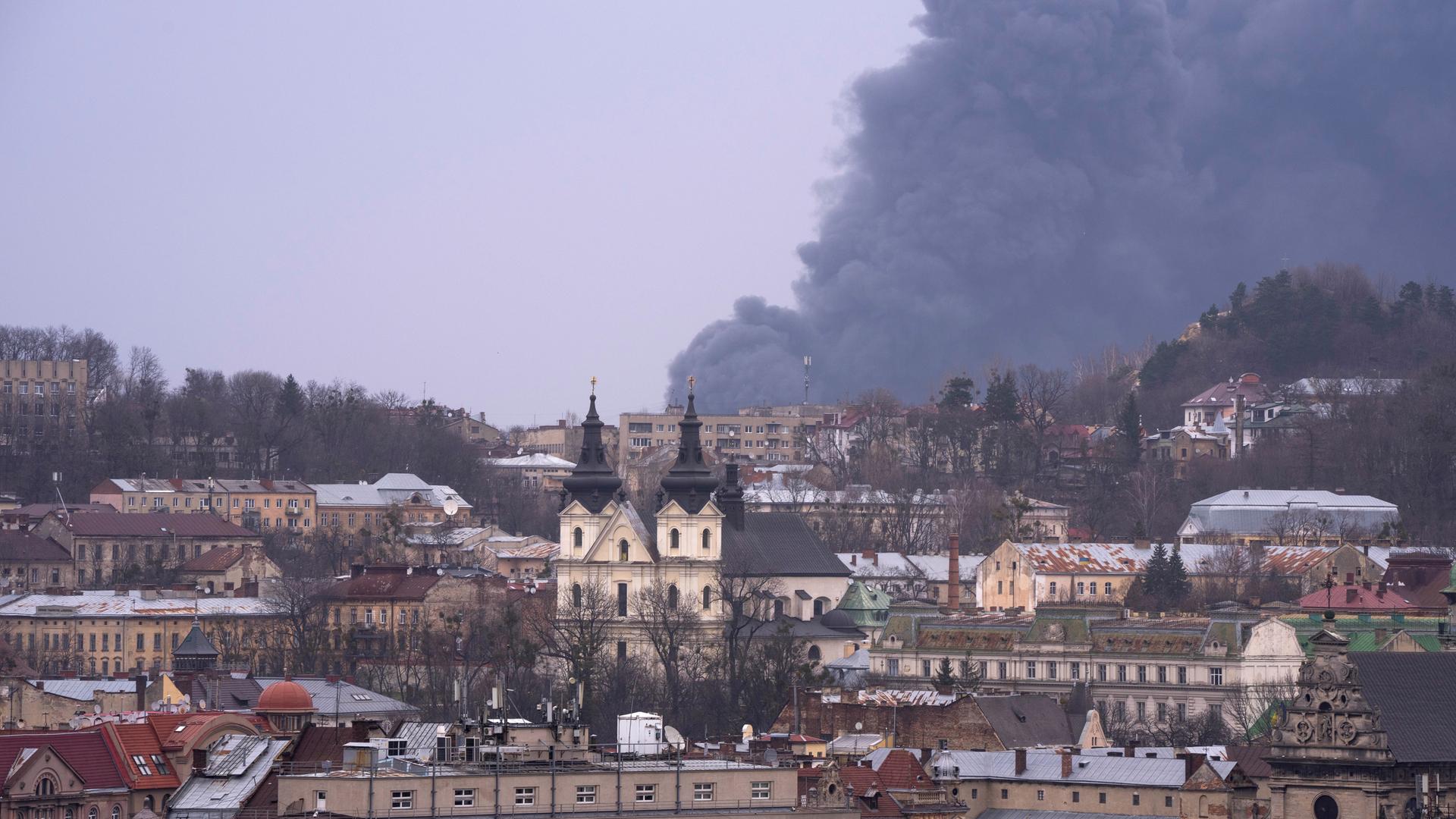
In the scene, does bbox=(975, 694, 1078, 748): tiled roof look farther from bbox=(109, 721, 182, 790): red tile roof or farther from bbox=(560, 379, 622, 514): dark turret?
bbox=(560, 379, 622, 514): dark turret

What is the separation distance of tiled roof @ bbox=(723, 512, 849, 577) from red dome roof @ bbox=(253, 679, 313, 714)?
4709 cm

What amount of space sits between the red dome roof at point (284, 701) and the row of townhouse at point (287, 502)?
74.0 metres

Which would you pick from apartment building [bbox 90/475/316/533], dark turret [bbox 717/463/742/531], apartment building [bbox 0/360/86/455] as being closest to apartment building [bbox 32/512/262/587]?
apartment building [bbox 90/475/316/533]

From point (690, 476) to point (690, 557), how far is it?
343 cm

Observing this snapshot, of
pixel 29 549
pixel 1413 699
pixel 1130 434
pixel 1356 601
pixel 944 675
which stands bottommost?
pixel 944 675

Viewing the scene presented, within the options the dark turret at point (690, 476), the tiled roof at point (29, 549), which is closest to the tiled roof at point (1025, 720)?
the dark turret at point (690, 476)

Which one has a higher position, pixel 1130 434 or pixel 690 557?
pixel 1130 434

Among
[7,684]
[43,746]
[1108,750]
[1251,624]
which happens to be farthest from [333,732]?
[1251,624]

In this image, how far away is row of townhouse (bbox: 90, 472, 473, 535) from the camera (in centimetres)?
15888

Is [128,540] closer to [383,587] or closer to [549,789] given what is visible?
[383,587]

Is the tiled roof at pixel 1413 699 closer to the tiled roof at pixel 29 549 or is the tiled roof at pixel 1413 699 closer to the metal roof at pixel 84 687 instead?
the metal roof at pixel 84 687

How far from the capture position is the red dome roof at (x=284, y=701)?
7838 cm

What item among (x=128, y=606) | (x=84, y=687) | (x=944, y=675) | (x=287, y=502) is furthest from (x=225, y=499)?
(x=84, y=687)

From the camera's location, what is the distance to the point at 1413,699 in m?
72.9
